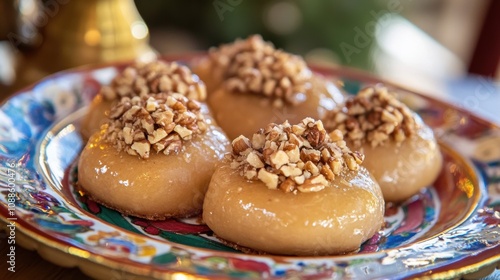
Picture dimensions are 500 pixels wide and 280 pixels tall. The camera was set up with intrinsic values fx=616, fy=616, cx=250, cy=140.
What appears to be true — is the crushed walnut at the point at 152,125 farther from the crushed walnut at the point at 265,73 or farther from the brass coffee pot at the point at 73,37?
the brass coffee pot at the point at 73,37

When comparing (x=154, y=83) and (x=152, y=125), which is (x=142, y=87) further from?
(x=152, y=125)

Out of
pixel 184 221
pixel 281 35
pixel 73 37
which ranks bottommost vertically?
pixel 281 35

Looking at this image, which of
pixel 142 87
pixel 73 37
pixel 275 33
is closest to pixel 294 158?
pixel 142 87

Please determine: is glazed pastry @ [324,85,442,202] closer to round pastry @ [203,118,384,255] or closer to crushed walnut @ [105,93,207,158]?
round pastry @ [203,118,384,255]

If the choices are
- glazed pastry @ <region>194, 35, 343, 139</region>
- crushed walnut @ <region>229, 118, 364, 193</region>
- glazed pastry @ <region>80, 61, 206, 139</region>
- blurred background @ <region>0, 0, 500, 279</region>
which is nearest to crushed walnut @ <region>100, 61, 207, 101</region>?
glazed pastry @ <region>80, 61, 206, 139</region>

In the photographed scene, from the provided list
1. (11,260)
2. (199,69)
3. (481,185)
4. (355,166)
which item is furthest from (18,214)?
(481,185)

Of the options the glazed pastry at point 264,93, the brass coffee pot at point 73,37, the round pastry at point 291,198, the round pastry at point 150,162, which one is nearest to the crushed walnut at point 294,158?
the round pastry at point 291,198
